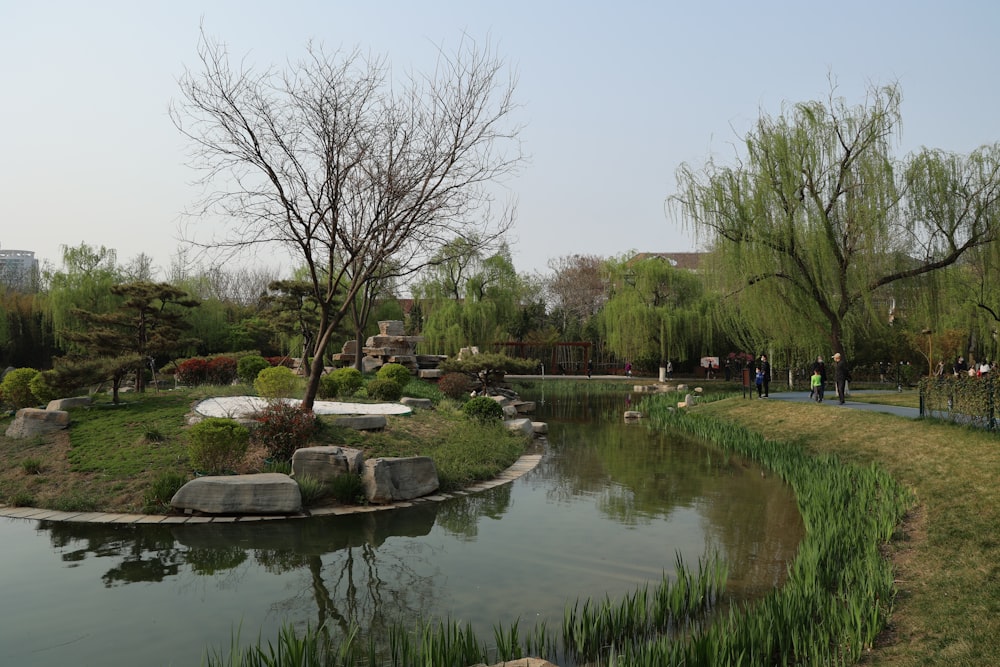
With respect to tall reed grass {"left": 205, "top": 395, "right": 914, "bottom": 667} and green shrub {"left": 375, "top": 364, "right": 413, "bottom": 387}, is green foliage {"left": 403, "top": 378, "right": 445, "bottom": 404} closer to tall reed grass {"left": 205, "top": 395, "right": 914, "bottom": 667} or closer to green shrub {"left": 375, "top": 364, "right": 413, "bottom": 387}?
green shrub {"left": 375, "top": 364, "right": 413, "bottom": 387}

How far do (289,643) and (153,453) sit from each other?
23.1ft

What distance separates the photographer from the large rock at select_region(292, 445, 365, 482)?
9070 mm

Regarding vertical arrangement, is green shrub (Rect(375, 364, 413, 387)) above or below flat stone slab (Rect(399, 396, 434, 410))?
above

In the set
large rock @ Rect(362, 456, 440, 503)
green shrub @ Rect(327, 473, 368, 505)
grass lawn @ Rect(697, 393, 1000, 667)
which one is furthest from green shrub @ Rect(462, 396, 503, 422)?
green shrub @ Rect(327, 473, 368, 505)

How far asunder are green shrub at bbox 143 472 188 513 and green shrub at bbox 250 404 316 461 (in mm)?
1580

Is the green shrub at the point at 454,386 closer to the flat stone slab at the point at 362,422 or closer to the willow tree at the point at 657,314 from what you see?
the flat stone slab at the point at 362,422

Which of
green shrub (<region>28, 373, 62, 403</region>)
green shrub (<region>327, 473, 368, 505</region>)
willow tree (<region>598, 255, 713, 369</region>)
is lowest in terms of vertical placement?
green shrub (<region>327, 473, 368, 505</region>)

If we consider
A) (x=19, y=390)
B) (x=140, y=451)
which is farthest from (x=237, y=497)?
(x=19, y=390)

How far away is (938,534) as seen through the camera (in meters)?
6.82

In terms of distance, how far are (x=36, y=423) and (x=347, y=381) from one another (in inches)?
274

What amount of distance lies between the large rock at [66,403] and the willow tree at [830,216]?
1491 centimetres

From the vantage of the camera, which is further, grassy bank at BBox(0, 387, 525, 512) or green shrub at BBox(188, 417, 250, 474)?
green shrub at BBox(188, 417, 250, 474)

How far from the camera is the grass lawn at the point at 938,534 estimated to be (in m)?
4.59

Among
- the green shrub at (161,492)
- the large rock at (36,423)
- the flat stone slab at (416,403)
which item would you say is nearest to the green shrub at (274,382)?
the flat stone slab at (416,403)
